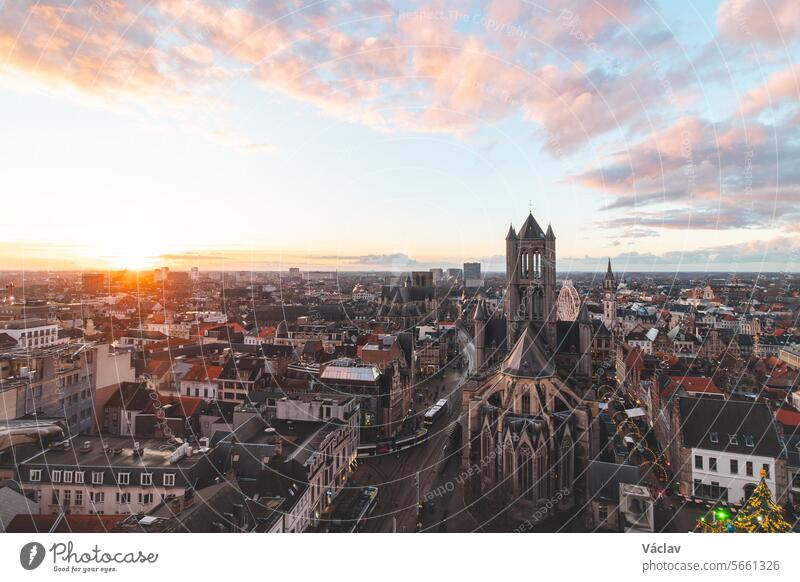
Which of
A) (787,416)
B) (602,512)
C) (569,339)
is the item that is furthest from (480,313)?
(787,416)

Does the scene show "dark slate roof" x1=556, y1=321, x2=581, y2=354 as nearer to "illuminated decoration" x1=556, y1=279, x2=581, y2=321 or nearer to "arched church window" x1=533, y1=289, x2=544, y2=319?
"arched church window" x1=533, y1=289, x2=544, y2=319

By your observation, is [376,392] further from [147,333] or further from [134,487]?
→ [147,333]

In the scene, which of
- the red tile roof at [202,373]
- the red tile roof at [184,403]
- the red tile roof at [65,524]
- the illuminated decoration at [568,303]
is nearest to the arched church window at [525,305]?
the red tile roof at [184,403]

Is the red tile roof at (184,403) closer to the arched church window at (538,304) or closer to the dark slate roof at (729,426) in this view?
the arched church window at (538,304)

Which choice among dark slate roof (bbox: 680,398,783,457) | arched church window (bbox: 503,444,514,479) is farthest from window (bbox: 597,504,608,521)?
dark slate roof (bbox: 680,398,783,457)

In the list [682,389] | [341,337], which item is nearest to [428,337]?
[341,337]

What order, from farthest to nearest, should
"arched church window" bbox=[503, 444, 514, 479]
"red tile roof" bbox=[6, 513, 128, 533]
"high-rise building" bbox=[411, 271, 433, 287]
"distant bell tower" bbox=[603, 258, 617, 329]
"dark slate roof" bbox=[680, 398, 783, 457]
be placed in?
"high-rise building" bbox=[411, 271, 433, 287] < "distant bell tower" bbox=[603, 258, 617, 329] < "dark slate roof" bbox=[680, 398, 783, 457] < "arched church window" bbox=[503, 444, 514, 479] < "red tile roof" bbox=[6, 513, 128, 533]
